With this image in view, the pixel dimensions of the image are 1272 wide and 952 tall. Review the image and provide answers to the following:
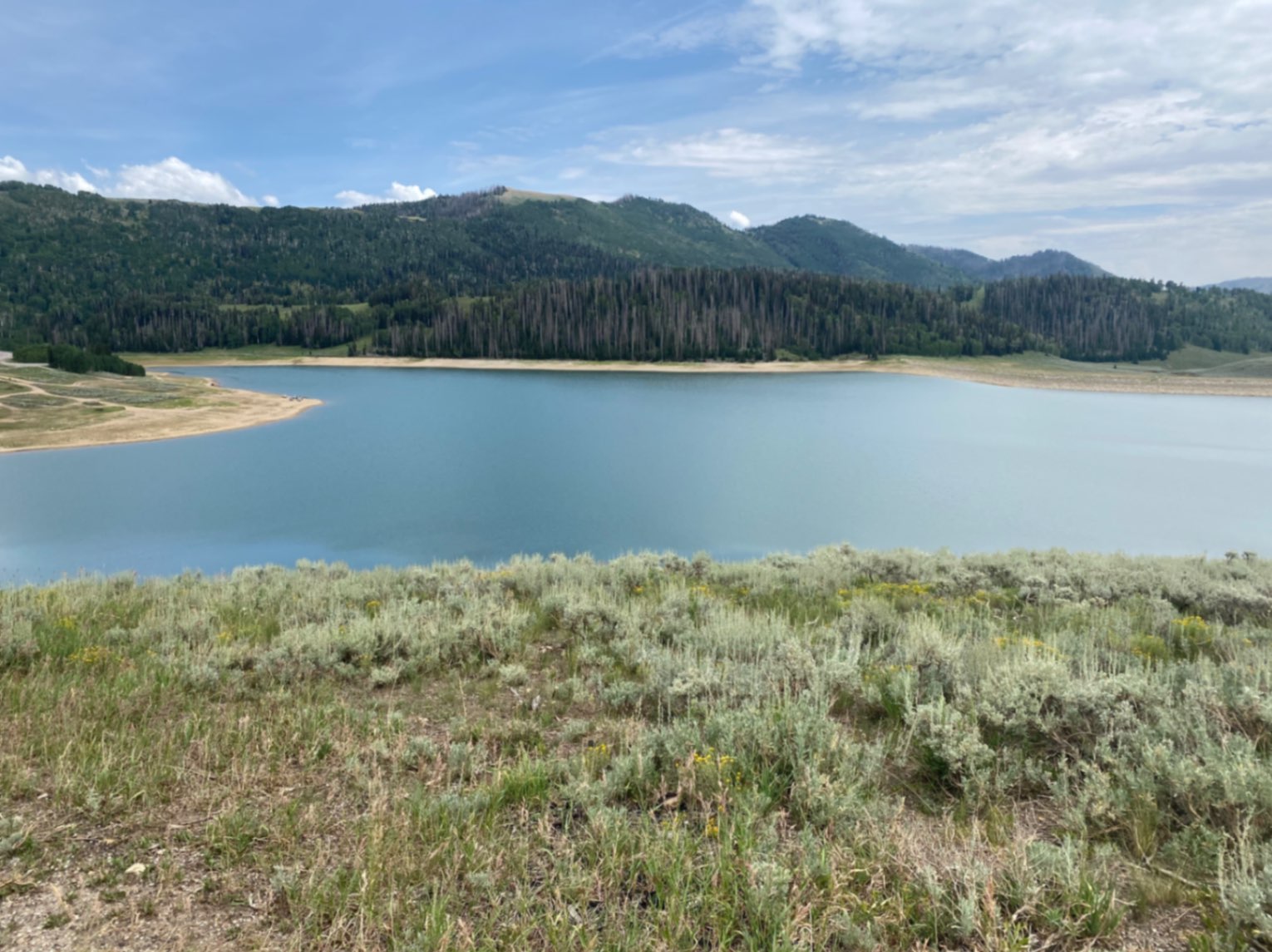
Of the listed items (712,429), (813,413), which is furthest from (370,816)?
(813,413)

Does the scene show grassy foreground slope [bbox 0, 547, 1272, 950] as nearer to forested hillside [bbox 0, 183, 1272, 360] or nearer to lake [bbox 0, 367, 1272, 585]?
A: lake [bbox 0, 367, 1272, 585]

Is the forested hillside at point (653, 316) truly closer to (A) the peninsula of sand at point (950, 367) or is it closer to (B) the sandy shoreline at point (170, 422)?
(A) the peninsula of sand at point (950, 367)

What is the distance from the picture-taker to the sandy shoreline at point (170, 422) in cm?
3247

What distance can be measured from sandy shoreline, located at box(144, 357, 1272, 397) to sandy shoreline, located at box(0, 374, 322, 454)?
45.3 m

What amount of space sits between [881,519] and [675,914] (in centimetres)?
1986

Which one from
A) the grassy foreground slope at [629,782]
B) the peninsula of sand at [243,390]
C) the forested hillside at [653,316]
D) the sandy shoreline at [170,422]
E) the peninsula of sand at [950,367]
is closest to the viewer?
the grassy foreground slope at [629,782]

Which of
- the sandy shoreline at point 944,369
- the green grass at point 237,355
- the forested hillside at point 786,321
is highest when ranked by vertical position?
the forested hillside at point 786,321

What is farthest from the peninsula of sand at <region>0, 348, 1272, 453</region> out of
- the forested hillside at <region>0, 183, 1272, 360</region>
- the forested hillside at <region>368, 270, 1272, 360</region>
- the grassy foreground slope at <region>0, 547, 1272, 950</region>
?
the grassy foreground slope at <region>0, 547, 1272, 950</region>

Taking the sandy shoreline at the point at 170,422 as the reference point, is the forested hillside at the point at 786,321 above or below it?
above

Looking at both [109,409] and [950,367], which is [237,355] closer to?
[109,409]

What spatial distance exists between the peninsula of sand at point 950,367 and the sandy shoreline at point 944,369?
80 millimetres

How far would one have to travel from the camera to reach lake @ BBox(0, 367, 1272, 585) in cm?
1855

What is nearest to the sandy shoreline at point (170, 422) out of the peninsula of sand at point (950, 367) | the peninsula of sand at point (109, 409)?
the peninsula of sand at point (109, 409)

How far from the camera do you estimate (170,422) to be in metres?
37.8
